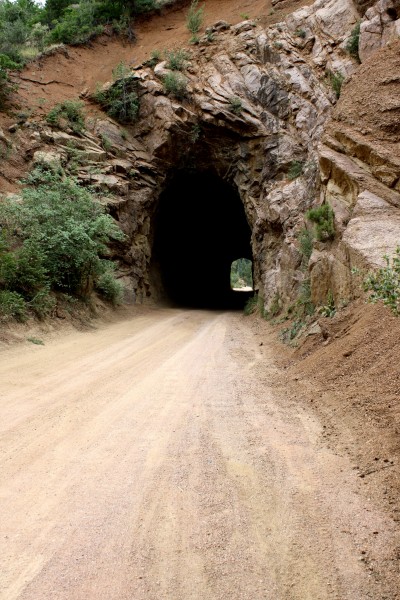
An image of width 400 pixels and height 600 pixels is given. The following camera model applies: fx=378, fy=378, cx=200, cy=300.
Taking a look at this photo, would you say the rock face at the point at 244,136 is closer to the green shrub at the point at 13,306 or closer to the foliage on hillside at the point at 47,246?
the foliage on hillside at the point at 47,246

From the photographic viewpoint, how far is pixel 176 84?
69.8ft

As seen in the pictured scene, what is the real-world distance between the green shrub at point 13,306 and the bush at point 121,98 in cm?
1583

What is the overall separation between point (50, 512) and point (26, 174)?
55.0 feet

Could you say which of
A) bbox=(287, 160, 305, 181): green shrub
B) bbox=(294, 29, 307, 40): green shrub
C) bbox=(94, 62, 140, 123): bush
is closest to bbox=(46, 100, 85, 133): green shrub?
bbox=(94, 62, 140, 123): bush

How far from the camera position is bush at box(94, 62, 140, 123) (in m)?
22.1

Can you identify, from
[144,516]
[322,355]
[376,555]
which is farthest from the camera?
[322,355]

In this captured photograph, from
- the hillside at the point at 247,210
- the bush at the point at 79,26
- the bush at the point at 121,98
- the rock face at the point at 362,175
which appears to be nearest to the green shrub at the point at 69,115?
the hillside at the point at 247,210

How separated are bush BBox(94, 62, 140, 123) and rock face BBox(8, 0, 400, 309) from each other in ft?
1.55

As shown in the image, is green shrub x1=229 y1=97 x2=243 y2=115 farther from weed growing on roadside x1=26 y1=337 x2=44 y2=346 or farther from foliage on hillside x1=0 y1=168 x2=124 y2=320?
weed growing on roadside x1=26 y1=337 x2=44 y2=346

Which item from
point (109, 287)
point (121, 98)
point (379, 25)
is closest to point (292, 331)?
point (109, 287)

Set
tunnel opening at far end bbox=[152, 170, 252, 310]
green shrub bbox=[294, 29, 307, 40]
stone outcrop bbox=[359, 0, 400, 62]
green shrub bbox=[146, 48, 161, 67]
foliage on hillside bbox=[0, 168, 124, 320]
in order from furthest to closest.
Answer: tunnel opening at far end bbox=[152, 170, 252, 310] → green shrub bbox=[146, 48, 161, 67] → green shrub bbox=[294, 29, 307, 40] → stone outcrop bbox=[359, 0, 400, 62] → foliage on hillside bbox=[0, 168, 124, 320]

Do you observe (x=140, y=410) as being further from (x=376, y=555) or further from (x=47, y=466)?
(x=376, y=555)

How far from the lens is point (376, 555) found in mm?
2387

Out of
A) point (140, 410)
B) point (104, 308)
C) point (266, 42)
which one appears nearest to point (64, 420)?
point (140, 410)
